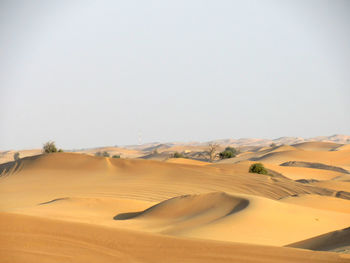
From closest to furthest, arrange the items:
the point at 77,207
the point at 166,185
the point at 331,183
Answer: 1. the point at 77,207
2. the point at 166,185
3. the point at 331,183

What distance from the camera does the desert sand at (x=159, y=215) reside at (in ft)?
24.2

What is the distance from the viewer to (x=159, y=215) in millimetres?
16891

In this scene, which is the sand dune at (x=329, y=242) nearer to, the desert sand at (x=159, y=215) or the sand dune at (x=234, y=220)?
the desert sand at (x=159, y=215)

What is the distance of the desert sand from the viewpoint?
739cm

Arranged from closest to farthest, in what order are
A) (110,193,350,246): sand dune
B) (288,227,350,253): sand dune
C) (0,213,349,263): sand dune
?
(0,213,349,263): sand dune → (288,227,350,253): sand dune → (110,193,350,246): sand dune

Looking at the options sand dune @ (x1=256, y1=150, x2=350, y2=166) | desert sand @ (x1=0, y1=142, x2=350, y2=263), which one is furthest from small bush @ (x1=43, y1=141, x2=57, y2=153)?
sand dune @ (x1=256, y1=150, x2=350, y2=166)

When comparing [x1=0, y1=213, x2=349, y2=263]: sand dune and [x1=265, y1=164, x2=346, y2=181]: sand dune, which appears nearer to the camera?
[x1=0, y1=213, x2=349, y2=263]: sand dune

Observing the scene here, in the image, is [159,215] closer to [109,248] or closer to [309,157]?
[109,248]

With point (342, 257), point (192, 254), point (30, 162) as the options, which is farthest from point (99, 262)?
point (30, 162)

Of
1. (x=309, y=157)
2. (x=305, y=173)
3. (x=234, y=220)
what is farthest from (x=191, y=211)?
(x=309, y=157)

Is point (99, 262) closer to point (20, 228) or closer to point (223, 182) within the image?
point (20, 228)

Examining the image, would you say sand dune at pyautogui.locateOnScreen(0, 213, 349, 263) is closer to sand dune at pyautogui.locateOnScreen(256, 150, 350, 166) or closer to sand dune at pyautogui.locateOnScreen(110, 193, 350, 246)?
sand dune at pyautogui.locateOnScreen(110, 193, 350, 246)

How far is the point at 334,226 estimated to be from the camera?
14.4 metres

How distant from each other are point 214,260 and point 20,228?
310cm
